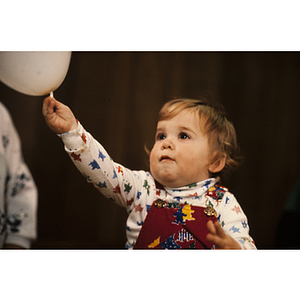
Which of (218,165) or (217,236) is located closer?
(217,236)

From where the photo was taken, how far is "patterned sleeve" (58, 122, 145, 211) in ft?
2.54

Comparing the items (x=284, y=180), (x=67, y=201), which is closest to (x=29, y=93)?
(x=67, y=201)

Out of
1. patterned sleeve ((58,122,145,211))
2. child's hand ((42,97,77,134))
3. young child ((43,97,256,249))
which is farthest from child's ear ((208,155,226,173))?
child's hand ((42,97,77,134))

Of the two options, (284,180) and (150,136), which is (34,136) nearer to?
(150,136)

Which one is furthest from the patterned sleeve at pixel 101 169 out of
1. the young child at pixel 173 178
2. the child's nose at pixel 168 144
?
the child's nose at pixel 168 144

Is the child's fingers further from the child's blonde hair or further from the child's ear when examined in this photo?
the child's ear

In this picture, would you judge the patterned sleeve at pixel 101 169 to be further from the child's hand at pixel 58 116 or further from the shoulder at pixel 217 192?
the shoulder at pixel 217 192

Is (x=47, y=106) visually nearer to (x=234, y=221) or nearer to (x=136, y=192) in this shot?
(x=136, y=192)

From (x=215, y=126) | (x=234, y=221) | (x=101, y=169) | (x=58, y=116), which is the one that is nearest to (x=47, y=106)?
(x=58, y=116)

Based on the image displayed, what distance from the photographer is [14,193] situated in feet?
2.72

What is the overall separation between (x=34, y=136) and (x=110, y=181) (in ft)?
0.86

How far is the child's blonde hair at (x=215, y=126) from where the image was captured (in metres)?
0.87

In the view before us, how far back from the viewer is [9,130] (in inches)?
33.2

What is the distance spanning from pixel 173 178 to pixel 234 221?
0.21 meters
